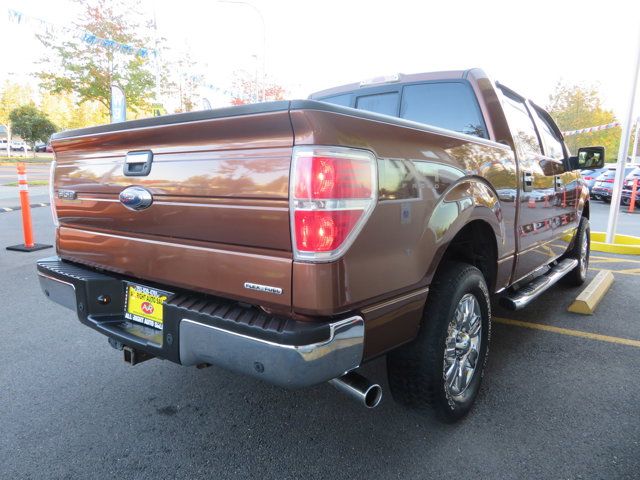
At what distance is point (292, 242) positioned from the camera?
5.53 feet

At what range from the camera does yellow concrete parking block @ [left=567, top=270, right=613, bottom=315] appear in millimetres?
4363

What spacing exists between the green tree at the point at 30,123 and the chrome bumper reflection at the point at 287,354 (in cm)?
4282

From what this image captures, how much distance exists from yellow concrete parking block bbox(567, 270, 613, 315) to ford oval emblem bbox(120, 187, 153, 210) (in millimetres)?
4042

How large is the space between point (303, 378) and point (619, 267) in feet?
21.5

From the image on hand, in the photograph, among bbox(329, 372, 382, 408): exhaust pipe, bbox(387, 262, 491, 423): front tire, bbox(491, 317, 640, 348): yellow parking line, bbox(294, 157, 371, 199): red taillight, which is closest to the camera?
bbox(294, 157, 371, 199): red taillight

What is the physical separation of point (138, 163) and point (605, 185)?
2016cm

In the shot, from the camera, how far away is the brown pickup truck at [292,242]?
5.49 feet

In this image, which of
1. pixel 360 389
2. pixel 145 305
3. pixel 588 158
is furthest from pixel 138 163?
pixel 588 158

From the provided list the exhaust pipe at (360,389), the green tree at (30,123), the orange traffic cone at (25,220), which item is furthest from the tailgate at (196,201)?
the green tree at (30,123)

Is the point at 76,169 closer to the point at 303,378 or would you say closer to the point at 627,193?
the point at 303,378

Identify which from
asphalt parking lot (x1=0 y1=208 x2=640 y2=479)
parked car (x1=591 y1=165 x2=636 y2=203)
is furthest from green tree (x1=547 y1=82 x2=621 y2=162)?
asphalt parking lot (x1=0 y1=208 x2=640 y2=479)

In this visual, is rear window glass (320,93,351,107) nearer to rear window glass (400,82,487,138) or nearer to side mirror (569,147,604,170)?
rear window glass (400,82,487,138)

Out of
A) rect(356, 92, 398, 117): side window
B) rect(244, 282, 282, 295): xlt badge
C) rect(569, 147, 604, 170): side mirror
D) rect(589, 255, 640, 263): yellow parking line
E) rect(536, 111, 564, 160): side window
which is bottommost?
rect(589, 255, 640, 263): yellow parking line

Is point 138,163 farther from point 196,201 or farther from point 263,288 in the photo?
point 263,288
